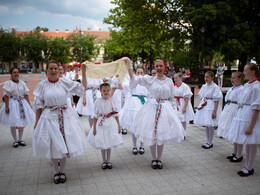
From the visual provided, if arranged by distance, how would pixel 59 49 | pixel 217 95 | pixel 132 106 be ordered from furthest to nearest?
1. pixel 59 49
2. pixel 132 106
3. pixel 217 95

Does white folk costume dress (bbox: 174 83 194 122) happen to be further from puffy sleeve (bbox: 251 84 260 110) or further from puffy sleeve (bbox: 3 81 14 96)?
puffy sleeve (bbox: 3 81 14 96)

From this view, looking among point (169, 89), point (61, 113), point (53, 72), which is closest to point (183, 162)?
point (169, 89)

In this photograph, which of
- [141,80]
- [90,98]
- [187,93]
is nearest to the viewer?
[141,80]

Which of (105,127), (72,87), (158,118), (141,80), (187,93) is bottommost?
(105,127)

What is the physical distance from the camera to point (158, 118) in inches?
175

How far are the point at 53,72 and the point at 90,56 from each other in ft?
180

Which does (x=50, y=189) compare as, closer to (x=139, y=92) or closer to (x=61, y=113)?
(x=61, y=113)

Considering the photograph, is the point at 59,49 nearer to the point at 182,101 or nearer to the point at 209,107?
the point at 182,101

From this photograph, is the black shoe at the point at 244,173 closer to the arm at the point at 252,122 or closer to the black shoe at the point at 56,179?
the arm at the point at 252,122

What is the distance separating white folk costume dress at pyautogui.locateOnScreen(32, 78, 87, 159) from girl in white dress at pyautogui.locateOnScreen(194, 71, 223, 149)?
3519 millimetres

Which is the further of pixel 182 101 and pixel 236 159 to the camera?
pixel 182 101

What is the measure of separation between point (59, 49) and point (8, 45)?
12.5 m

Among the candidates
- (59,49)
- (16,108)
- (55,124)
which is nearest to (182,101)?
(55,124)

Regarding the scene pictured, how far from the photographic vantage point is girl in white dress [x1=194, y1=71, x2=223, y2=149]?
19.0 feet
